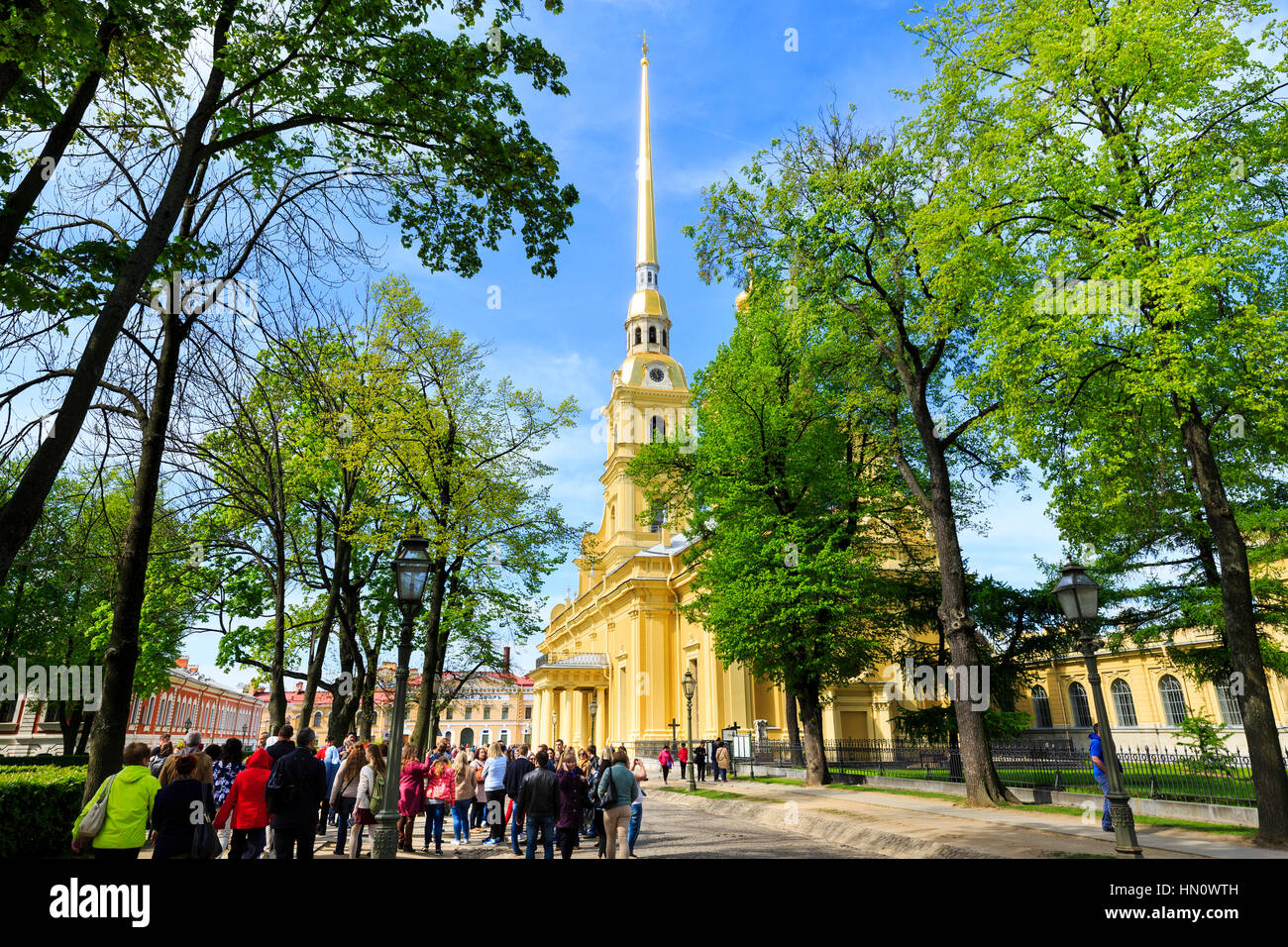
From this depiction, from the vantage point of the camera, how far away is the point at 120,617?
8.65 m

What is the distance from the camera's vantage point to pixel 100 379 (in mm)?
7332

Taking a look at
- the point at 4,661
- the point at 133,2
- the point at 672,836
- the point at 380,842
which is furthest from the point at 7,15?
the point at 4,661

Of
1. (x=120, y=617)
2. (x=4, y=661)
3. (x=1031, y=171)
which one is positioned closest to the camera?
(x=120, y=617)

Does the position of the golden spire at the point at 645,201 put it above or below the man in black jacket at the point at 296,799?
above

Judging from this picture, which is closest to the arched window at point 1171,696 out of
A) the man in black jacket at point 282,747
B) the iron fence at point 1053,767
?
the iron fence at point 1053,767

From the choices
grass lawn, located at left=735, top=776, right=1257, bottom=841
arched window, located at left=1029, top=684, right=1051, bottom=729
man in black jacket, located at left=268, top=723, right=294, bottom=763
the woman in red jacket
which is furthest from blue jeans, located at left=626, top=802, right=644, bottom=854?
arched window, located at left=1029, top=684, right=1051, bottom=729

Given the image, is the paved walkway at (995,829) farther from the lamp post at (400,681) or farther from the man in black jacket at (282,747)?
the man in black jacket at (282,747)

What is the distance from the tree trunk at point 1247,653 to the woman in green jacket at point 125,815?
47.3 feet

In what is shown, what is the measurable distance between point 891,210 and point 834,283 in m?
2.25

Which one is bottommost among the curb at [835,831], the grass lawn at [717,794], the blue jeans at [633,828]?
the grass lawn at [717,794]

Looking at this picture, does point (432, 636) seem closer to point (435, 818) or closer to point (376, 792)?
point (435, 818)

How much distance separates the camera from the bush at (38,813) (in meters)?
10.5

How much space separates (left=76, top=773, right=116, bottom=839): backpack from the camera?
6.07 metres

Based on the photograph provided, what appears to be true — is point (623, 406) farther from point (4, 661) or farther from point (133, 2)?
point (133, 2)
